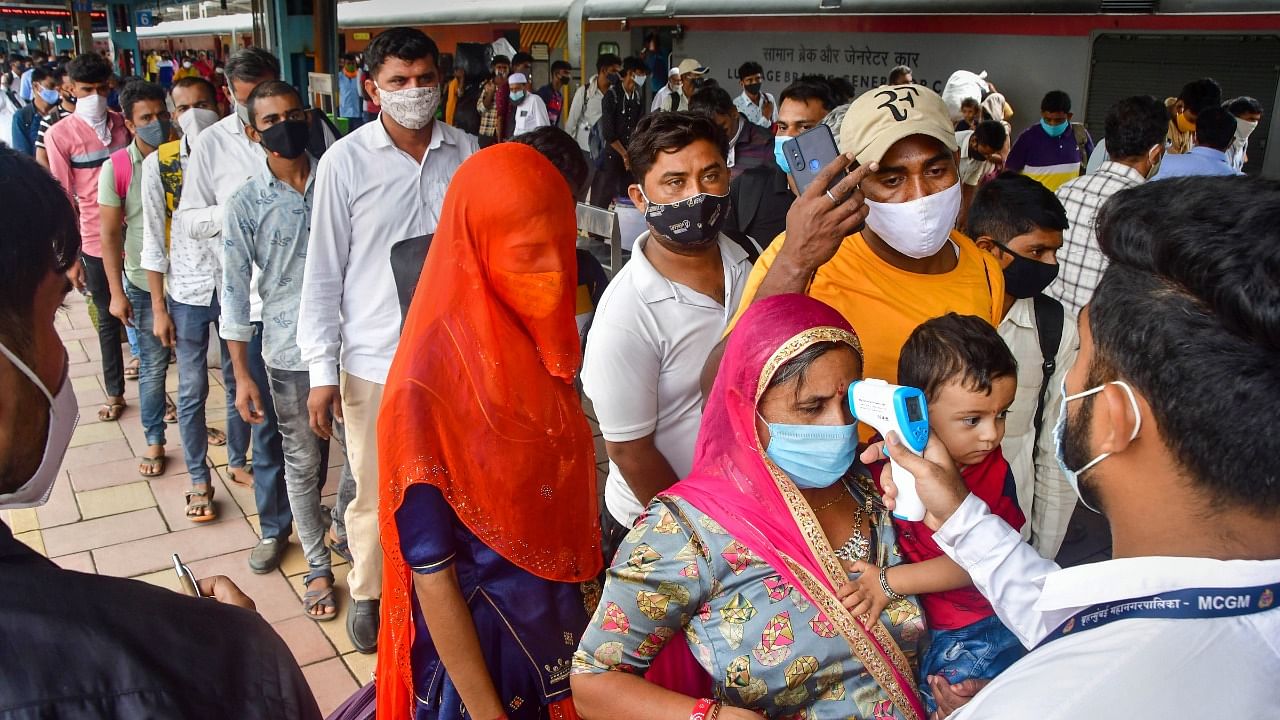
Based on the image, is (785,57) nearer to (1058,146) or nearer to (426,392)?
(1058,146)

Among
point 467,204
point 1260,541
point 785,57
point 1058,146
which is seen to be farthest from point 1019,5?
point 1260,541

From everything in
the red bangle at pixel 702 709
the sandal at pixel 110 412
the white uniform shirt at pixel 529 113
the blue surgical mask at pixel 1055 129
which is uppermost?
the blue surgical mask at pixel 1055 129

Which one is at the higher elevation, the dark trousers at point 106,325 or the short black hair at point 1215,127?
the short black hair at point 1215,127

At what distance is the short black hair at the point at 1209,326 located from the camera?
92 centimetres

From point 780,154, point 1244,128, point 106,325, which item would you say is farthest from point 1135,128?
point 106,325

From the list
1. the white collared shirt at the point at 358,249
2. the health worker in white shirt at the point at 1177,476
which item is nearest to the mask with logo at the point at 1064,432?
the health worker in white shirt at the point at 1177,476

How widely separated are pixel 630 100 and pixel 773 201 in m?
5.88

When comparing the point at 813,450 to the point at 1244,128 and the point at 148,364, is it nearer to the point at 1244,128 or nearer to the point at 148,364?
the point at 148,364

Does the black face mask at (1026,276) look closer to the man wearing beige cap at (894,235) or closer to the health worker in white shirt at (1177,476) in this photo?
the man wearing beige cap at (894,235)

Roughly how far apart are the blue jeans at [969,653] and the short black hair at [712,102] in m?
3.96

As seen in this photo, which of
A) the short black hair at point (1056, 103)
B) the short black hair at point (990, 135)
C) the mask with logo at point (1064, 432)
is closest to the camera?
the mask with logo at point (1064, 432)

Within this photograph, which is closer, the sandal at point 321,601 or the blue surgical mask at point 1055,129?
the sandal at point 321,601

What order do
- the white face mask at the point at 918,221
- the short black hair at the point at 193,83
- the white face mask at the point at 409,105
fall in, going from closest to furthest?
the white face mask at the point at 918,221, the white face mask at the point at 409,105, the short black hair at the point at 193,83

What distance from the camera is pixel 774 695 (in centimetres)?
149
